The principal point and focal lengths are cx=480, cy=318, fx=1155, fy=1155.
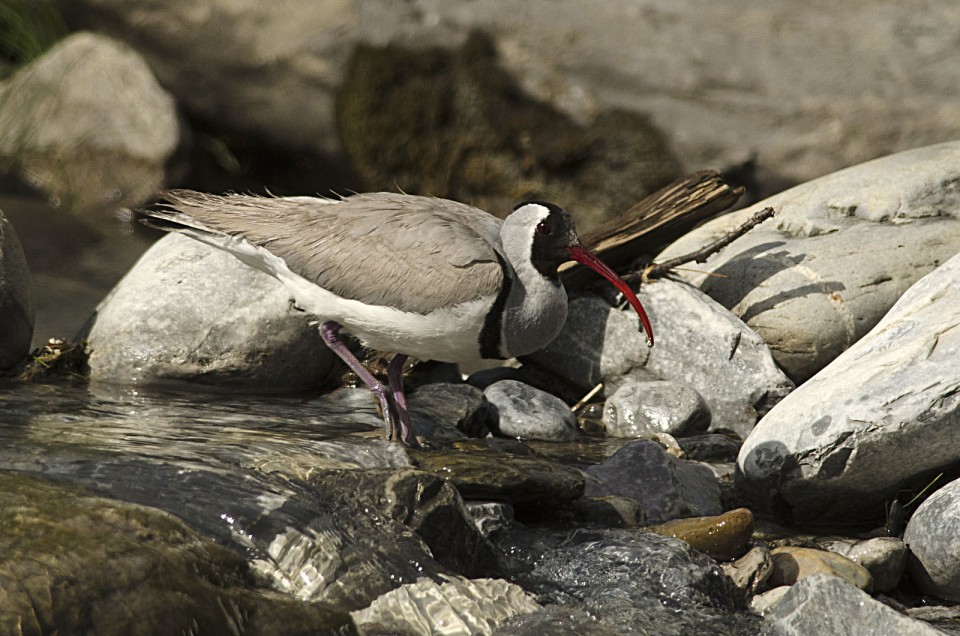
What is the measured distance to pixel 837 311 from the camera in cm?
683

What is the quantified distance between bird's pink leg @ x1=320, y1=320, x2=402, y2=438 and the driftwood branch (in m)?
1.81

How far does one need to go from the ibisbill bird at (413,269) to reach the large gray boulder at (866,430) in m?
0.97

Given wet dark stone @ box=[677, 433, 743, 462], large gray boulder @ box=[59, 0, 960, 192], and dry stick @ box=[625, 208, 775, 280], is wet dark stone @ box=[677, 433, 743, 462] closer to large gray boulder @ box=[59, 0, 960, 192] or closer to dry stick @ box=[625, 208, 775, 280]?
dry stick @ box=[625, 208, 775, 280]

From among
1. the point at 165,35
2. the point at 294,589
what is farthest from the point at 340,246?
the point at 165,35

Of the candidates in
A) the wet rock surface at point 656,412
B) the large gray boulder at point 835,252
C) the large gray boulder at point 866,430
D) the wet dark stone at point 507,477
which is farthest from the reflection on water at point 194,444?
the large gray boulder at point 835,252

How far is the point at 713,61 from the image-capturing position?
931cm

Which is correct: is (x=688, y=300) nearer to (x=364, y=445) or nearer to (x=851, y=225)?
(x=851, y=225)

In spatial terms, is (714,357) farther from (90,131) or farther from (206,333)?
(90,131)

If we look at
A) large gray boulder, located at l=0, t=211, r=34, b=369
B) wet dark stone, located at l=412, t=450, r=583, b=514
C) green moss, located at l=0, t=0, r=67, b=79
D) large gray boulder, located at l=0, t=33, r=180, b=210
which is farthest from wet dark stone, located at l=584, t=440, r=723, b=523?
green moss, located at l=0, t=0, r=67, b=79

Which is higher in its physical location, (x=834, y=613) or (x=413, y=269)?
(x=413, y=269)

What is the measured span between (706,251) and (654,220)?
1.27ft

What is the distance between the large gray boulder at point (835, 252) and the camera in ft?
22.5

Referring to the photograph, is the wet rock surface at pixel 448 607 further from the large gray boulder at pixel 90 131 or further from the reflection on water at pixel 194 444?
the large gray boulder at pixel 90 131

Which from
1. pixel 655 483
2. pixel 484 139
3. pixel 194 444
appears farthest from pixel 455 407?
pixel 484 139
